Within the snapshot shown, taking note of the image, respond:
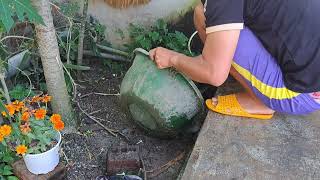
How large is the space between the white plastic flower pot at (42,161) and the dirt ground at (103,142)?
0.64 ft

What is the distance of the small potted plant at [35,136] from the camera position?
1.92 metres

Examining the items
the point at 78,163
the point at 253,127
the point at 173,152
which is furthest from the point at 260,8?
the point at 78,163

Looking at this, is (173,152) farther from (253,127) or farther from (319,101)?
(319,101)

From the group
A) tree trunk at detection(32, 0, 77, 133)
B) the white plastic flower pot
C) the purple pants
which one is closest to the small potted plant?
the white plastic flower pot

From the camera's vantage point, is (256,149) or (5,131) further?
(256,149)

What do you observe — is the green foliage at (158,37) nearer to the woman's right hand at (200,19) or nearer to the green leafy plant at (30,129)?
the woman's right hand at (200,19)

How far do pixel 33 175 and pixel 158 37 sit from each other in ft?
3.91

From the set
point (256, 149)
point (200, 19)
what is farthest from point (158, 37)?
point (256, 149)

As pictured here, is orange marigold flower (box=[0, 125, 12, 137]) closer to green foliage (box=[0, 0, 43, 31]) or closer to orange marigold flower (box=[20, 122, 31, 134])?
orange marigold flower (box=[20, 122, 31, 134])

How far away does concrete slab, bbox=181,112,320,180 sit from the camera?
189 centimetres

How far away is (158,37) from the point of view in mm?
2725

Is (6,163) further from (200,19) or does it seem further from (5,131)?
(200,19)

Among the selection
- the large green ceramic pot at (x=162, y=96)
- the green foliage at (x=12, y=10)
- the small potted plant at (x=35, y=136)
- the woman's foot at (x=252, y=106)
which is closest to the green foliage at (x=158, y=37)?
the large green ceramic pot at (x=162, y=96)

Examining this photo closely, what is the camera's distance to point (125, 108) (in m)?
2.42
